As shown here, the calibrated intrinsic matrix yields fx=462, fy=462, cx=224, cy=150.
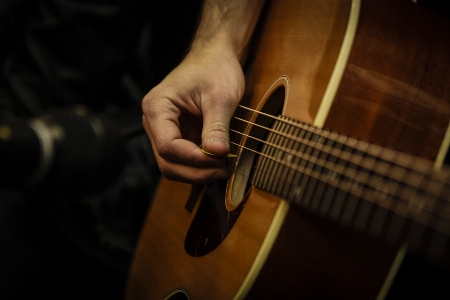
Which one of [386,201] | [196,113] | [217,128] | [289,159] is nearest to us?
[386,201]

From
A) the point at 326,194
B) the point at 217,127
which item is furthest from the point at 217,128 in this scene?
the point at 326,194

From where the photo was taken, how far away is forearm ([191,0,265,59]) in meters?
0.99

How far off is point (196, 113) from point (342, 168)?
0.41 meters

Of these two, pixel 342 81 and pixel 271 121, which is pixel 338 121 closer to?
pixel 342 81

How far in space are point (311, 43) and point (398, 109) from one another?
0.62ft

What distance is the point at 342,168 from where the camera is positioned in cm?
57

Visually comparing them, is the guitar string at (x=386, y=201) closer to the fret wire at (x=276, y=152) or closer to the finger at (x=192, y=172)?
the fret wire at (x=276, y=152)

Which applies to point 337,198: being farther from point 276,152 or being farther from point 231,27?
point 231,27

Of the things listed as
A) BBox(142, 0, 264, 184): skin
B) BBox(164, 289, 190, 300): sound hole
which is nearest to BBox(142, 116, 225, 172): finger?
BBox(142, 0, 264, 184): skin

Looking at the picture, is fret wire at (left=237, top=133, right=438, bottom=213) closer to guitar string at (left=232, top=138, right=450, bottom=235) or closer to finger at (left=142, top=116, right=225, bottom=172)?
guitar string at (left=232, top=138, right=450, bottom=235)

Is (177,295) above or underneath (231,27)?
underneath

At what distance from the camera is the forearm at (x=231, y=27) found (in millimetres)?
988

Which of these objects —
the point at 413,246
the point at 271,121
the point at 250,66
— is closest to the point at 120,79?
the point at 250,66

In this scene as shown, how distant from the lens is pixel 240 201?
74cm
